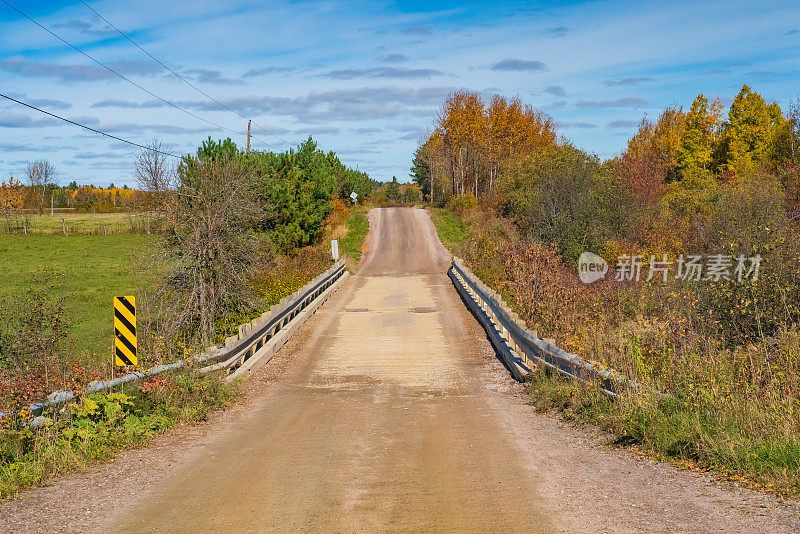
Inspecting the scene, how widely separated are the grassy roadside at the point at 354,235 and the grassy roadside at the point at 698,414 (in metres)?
28.6

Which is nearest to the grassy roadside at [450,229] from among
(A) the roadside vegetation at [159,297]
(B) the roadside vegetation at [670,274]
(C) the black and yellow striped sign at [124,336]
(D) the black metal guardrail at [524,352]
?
(B) the roadside vegetation at [670,274]

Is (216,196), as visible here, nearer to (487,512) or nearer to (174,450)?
(174,450)

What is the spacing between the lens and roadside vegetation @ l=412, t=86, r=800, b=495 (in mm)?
7445

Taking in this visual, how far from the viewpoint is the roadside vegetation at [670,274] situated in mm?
7445

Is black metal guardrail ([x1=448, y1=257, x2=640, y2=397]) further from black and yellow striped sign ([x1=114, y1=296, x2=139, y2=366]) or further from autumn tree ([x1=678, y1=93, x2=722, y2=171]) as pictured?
autumn tree ([x1=678, y1=93, x2=722, y2=171])

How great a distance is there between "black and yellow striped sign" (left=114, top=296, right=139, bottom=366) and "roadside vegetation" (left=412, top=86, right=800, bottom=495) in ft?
20.6

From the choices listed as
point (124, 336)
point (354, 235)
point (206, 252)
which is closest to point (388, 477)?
point (124, 336)

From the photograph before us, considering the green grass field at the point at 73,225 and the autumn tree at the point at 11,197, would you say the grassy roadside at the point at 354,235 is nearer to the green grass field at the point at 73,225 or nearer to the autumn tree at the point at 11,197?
the green grass field at the point at 73,225

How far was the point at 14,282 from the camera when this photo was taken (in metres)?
36.2

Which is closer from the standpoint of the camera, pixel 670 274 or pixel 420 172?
pixel 670 274

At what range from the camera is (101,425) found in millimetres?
8391

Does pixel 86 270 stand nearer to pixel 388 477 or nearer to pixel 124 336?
pixel 124 336

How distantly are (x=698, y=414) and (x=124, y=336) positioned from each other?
8089 mm

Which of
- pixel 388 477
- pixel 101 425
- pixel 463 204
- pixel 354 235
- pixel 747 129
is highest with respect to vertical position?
pixel 747 129
